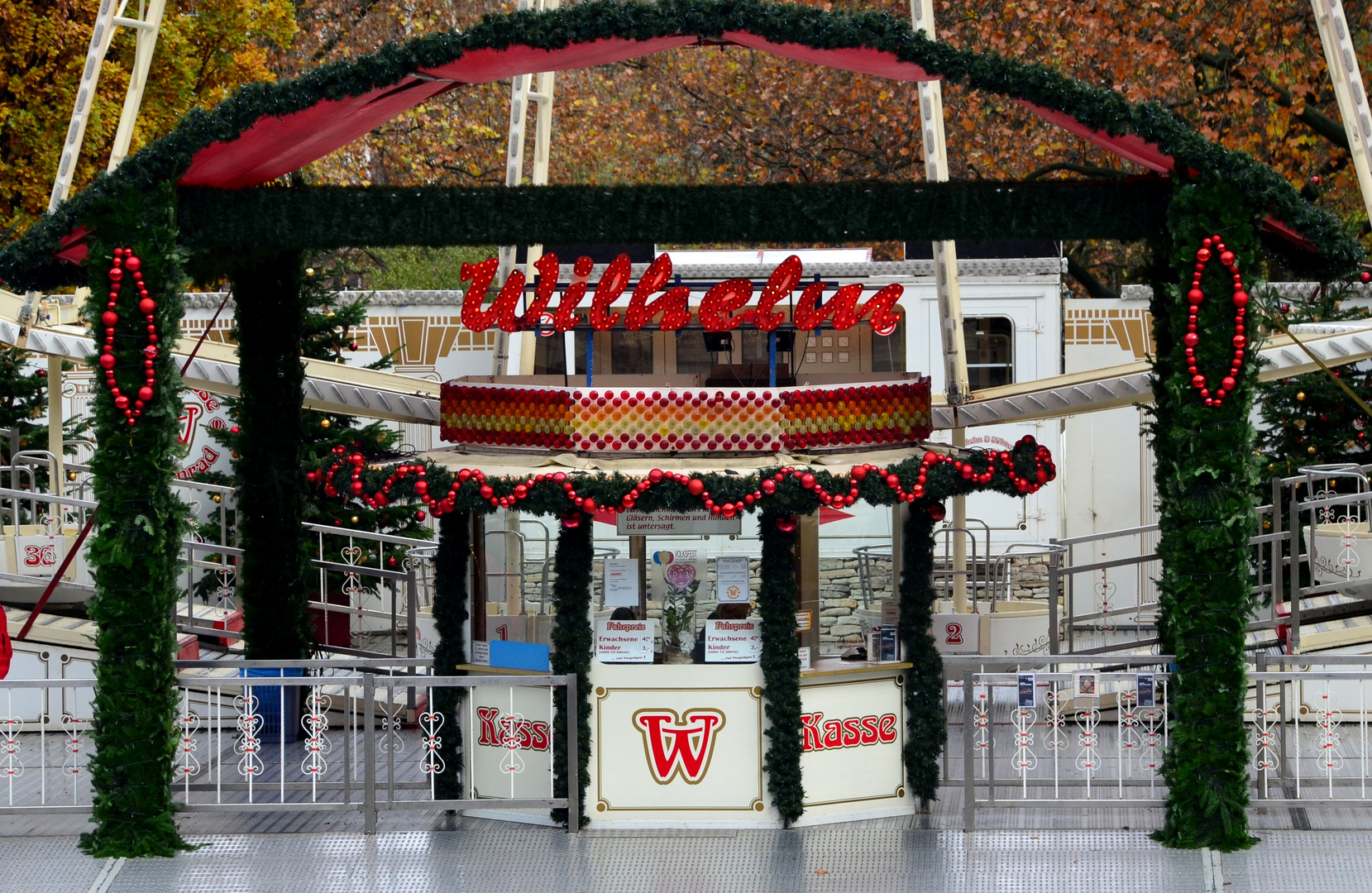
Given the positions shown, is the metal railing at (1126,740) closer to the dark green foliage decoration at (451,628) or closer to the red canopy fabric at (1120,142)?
the red canopy fabric at (1120,142)

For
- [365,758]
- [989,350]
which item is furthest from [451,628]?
[989,350]

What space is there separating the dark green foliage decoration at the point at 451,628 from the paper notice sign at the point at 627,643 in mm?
1061

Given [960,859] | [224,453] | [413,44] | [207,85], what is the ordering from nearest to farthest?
[413,44], [960,859], [224,453], [207,85]

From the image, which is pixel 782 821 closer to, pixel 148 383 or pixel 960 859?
pixel 960 859

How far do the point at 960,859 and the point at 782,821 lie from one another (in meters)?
1.16

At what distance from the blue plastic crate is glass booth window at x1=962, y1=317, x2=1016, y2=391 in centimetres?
891

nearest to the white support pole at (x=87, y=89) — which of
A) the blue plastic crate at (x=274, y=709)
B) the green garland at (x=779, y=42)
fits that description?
the green garland at (x=779, y=42)

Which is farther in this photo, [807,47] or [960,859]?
[960,859]

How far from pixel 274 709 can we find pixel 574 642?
404cm

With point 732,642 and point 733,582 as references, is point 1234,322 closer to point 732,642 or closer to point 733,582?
point 733,582

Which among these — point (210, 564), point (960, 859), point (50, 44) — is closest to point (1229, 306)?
point (960, 859)

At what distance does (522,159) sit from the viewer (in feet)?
52.9

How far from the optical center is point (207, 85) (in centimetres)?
2386

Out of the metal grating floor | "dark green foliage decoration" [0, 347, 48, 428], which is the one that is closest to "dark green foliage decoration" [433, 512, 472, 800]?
the metal grating floor
